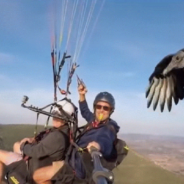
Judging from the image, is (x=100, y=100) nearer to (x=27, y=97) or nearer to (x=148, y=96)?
(x=27, y=97)

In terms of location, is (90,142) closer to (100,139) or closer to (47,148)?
(100,139)

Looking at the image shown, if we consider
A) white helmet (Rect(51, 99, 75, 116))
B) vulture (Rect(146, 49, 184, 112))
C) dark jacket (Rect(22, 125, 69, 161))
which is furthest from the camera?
vulture (Rect(146, 49, 184, 112))

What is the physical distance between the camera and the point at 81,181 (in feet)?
16.6

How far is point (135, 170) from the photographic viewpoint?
33.5m

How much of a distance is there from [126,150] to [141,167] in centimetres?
2966

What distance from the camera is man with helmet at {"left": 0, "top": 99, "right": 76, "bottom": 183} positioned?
16.6 feet

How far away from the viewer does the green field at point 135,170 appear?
30.9m

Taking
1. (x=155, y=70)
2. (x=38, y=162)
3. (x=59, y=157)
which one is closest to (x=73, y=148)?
(x=59, y=157)

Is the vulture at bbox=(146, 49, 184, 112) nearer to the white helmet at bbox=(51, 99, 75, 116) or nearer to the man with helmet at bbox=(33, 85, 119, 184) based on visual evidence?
the man with helmet at bbox=(33, 85, 119, 184)

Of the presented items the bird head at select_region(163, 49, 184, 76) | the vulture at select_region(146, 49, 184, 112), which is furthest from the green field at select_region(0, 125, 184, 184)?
the bird head at select_region(163, 49, 184, 76)

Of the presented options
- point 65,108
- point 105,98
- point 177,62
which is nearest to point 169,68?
point 177,62

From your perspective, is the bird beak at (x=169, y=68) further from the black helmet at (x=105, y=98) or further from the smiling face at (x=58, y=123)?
the smiling face at (x=58, y=123)

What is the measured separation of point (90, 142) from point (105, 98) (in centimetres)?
105

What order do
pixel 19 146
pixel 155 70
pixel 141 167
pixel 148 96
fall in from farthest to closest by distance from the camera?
pixel 141 167
pixel 148 96
pixel 155 70
pixel 19 146
